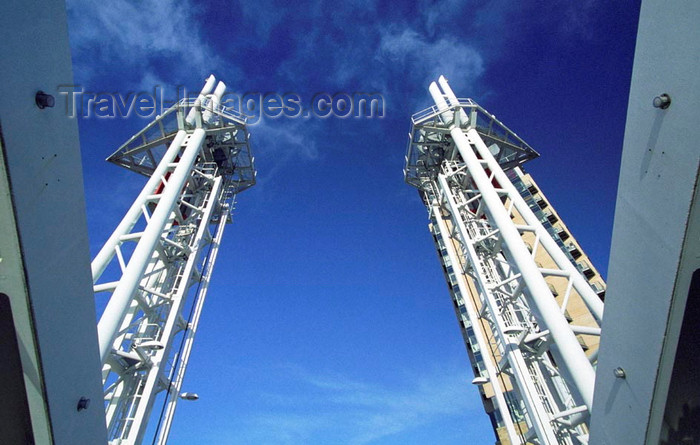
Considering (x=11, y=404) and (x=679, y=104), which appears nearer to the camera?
(x=679, y=104)

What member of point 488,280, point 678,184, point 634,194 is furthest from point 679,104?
point 488,280

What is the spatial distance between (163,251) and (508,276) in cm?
1387

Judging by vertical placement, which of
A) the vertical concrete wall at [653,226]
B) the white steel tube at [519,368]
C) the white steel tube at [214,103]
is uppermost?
the white steel tube at [214,103]

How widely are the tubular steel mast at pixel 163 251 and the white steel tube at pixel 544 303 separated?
11002 mm

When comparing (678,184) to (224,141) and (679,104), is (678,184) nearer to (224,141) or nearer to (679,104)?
(679,104)

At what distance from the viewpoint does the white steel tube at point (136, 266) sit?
9.95 meters

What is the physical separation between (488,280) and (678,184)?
15.0 meters

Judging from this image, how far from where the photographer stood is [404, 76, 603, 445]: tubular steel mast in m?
12.3

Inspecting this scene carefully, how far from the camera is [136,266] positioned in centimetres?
1166

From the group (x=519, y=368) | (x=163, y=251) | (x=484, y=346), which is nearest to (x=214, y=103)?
(x=163, y=251)

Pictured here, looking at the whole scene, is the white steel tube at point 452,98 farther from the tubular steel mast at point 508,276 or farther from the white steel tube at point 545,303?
the white steel tube at point 545,303

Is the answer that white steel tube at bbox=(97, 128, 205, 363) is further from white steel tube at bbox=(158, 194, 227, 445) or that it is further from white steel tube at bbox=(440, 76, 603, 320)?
white steel tube at bbox=(440, 76, 603, 320)

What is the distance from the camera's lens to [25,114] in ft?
14.9

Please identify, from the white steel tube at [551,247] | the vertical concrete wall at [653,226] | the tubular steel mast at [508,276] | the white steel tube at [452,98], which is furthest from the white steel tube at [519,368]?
the vertical concrete wall at [653,226]
